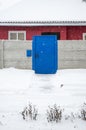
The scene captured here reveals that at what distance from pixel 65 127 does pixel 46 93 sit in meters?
3.70

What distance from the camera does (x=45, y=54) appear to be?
15664mm

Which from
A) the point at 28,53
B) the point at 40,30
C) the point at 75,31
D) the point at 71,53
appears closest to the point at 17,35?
the point at 40,30

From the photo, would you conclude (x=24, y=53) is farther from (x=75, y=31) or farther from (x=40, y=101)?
(x=40, y=101)

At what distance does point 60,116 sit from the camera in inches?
241

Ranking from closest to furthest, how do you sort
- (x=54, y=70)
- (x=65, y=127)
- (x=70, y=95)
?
(x=65, y=127)
(x=70, y=95)
(x=54, y=70)
